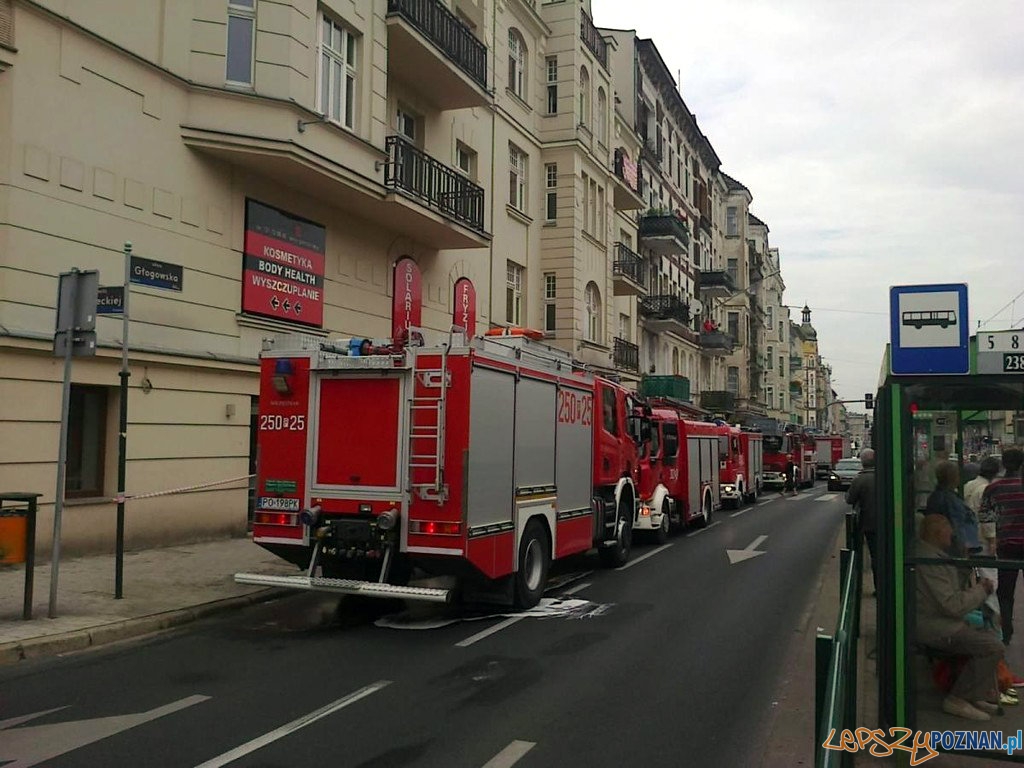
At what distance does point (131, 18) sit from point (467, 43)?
30.3 feet

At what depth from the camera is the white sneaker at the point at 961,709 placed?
4.88 metres

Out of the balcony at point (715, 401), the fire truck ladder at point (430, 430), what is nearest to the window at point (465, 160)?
the fire truck ladder at point (430, 430)

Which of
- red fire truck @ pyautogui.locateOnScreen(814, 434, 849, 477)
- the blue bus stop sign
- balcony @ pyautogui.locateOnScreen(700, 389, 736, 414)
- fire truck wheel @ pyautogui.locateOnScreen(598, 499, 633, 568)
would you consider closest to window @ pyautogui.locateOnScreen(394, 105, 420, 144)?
fire truck wheel @ pyautogui.locateOnScreen(598, 499, 633, 568)

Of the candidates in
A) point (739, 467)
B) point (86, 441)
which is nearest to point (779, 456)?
point (739, 467)

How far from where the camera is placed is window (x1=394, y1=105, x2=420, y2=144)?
19.3 m

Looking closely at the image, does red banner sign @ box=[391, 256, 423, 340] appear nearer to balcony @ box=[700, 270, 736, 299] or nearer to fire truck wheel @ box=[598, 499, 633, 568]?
fire truck wheel @ box=[598, 499, 633, 568]

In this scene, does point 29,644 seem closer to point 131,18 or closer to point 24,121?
point 24,121

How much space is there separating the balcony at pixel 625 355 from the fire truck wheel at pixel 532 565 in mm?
21958

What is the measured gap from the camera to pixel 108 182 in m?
12.1

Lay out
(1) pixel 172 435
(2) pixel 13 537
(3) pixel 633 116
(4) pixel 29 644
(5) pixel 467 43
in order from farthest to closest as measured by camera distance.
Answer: (3) pixel 633 116 < (5) pixel 467 43 < (1) pixel 172 435 < (2) pixel 13 537 < (4) pixel 29 644

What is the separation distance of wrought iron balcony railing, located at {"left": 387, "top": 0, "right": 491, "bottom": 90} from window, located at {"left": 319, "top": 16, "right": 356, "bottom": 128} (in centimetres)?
149

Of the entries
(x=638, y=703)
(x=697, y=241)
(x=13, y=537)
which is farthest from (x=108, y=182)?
(x=697, y=241)

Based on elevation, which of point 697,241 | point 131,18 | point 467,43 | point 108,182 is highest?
point 697,241

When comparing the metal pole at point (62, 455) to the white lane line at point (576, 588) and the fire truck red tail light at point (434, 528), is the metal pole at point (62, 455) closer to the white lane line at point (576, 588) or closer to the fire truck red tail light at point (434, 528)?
the fire truck red tail light at point (434, 528)
